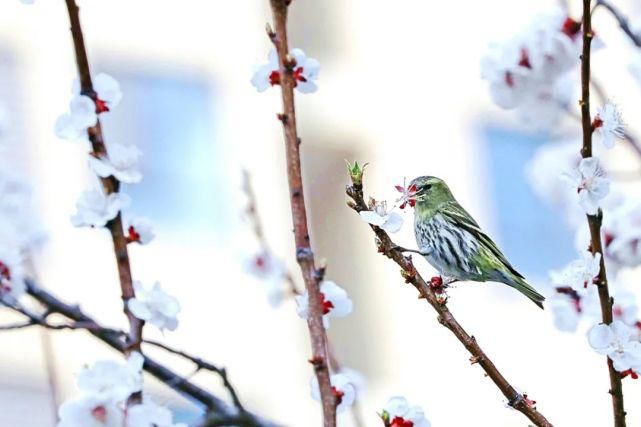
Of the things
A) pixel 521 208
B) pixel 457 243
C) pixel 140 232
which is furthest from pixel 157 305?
pixel 521 208

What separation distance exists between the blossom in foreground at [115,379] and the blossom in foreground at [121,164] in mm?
191

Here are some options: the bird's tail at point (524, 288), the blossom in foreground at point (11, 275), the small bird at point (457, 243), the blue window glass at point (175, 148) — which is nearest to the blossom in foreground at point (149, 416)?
the blossom in foreground at point (11, 275)

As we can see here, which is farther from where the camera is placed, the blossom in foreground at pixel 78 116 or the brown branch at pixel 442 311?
the blossom in foreground at pixel 78 116

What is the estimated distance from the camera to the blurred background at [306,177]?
5047mm

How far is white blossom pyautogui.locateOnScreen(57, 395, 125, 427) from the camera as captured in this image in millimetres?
1096

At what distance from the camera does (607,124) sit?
1.18m

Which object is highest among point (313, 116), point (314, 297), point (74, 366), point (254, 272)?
point (313, 116)

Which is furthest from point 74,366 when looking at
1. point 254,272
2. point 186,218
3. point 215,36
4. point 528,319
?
point 254,272

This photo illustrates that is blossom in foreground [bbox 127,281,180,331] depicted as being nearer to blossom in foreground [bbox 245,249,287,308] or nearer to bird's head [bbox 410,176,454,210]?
bird's head [bbox 410,176,454,210]

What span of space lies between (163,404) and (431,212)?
2.41 feet

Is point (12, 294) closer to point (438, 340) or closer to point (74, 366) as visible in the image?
point (74, 366)

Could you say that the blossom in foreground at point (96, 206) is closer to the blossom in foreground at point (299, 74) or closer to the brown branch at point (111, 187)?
the brown branch at point (111, 187)

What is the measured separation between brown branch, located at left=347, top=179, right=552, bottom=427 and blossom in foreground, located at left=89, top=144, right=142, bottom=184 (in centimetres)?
32

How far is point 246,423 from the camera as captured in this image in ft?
4.03
